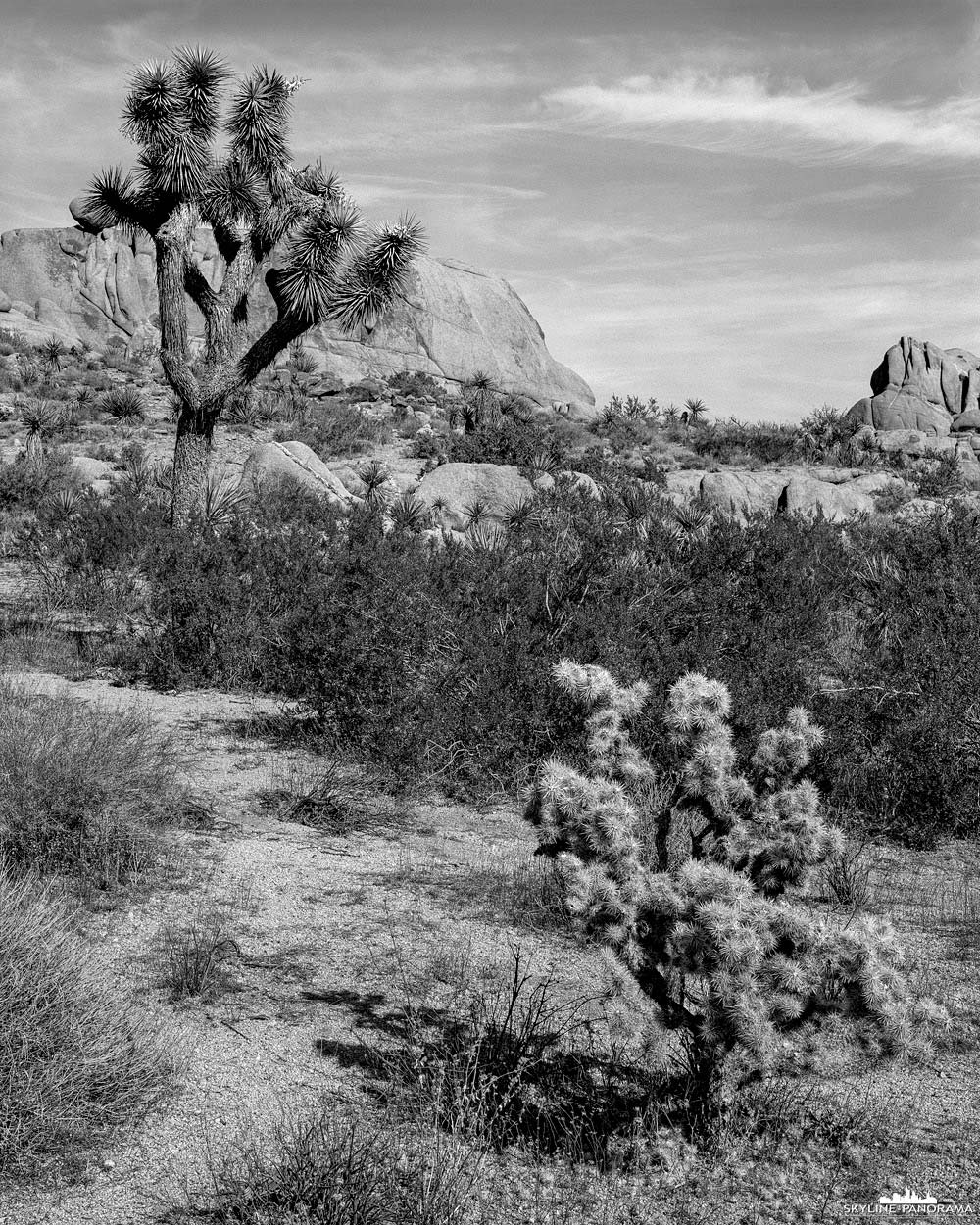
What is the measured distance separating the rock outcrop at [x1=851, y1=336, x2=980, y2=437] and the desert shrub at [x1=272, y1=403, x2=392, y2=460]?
72.2 ft

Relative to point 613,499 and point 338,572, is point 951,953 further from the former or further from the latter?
point 613,499

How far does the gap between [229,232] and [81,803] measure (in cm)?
1285

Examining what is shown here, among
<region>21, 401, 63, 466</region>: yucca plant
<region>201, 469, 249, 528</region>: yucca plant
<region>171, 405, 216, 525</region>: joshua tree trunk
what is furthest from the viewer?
<region>21, 401, 63, 466</region>: yucca plant

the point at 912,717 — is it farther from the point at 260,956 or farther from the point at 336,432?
the point at 336,432

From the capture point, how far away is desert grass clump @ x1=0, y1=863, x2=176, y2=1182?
316 cm

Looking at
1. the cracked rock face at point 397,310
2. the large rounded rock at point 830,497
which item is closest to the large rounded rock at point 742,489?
the large rounded rock at point 830,497

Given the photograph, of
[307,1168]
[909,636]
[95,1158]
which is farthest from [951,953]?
[909,636]

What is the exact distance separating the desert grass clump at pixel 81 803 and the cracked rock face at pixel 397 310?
43.7 metres

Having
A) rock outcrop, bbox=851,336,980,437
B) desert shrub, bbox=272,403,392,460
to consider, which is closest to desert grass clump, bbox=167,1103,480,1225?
desert shrub, bbox=272,403,392,460

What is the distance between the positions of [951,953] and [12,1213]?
3969 millimetres

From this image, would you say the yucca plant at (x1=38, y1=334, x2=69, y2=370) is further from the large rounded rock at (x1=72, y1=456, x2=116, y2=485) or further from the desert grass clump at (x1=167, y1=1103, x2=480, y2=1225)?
the desert grass clump at (x1=167, y1=1103, x2=480, y2=1225)

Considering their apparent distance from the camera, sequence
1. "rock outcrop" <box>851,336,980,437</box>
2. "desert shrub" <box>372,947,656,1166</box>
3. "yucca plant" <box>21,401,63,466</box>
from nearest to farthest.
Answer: "desert shrub" <box>372,947,656,1166</box> < "yucca plant" <box>21,401,63,466</box> < "rock outcrop" <box>851,336,980,437</box>

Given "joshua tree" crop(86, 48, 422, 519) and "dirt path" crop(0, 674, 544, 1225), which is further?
"joshua tree" crop(86, 48, 422, 519)

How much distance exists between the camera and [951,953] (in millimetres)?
5055
